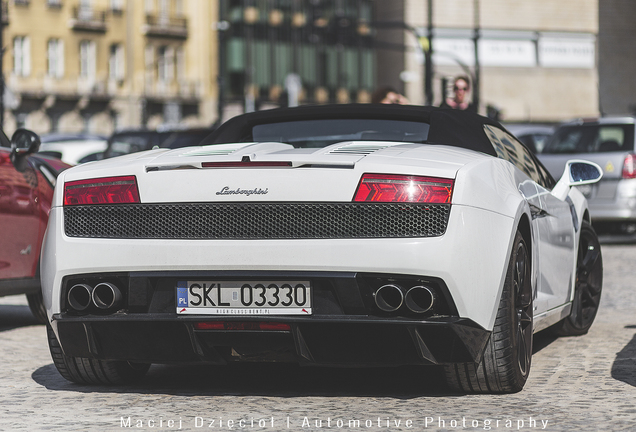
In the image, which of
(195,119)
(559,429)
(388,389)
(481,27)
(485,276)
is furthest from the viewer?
(481,27)

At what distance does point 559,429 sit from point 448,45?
7023 cm

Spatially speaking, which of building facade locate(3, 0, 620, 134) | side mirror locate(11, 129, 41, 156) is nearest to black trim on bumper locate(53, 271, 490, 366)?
side mirror locate(11, 129, 41, 156)

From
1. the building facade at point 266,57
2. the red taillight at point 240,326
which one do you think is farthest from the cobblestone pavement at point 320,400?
the building facade at point 266,57

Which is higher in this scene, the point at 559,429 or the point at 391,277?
the point at 391,277

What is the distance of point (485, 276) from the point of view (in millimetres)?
4750

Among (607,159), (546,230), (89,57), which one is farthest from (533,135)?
(89,57)

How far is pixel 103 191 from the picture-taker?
16.4 ft

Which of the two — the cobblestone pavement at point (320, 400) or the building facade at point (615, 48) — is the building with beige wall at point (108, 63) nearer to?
the building facade at point (615, 48)

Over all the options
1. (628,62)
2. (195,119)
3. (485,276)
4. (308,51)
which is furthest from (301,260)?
(628,62)

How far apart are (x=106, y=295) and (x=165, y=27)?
64949mm

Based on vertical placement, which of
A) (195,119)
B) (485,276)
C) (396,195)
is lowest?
(195,119)

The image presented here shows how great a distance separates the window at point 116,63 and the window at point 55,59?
294 centimetres

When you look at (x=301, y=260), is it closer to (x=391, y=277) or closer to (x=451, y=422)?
(x=391, y=277)

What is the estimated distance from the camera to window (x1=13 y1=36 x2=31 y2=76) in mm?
62938
